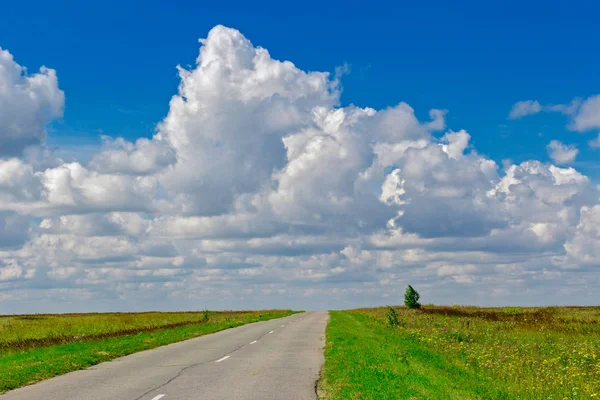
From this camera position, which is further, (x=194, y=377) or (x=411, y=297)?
(x=411, y=297)

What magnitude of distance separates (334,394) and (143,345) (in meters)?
16.1

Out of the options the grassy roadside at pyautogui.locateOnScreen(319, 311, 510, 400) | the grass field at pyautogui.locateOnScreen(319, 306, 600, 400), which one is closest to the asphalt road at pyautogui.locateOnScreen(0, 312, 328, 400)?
the grassy roadside at pyautogui.locateOnScreen(319, 311, 510, 400)

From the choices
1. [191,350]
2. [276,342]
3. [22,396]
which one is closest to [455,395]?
[22,396]

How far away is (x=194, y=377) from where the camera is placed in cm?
1627

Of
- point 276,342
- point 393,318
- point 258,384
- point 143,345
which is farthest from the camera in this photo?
point 393,318

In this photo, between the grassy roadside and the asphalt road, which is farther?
the asphalt road

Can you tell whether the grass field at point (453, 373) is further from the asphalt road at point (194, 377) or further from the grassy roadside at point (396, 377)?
the asphalt road at point (194, 377)

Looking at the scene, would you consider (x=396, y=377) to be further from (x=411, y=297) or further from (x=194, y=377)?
(x=411, y=297)

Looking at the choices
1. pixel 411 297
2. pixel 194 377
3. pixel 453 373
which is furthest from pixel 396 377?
pixel 411 297

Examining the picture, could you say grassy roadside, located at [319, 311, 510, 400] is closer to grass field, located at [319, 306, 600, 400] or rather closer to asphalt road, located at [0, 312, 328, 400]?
grass field, located at [319, 306, 600, 400]

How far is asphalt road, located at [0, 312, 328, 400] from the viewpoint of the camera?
1334 cm

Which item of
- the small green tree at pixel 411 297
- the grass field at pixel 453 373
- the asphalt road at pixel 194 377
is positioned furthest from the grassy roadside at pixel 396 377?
the small green tree at pixel 411 297

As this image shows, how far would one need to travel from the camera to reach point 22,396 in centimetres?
1339

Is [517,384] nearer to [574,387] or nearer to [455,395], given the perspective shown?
[574,387]
